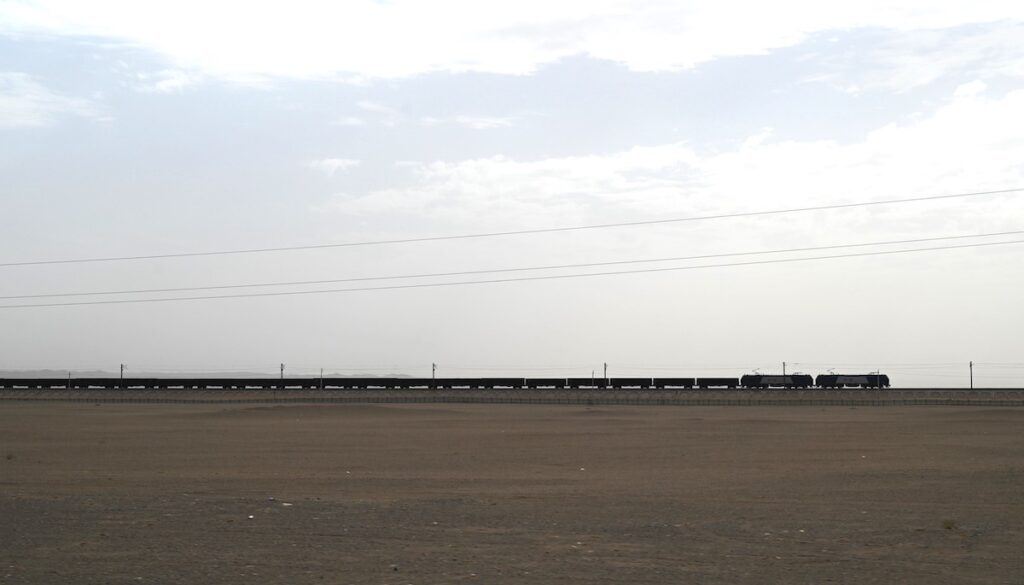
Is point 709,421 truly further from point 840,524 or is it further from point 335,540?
point 335,540

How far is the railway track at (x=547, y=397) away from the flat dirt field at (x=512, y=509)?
47.4m

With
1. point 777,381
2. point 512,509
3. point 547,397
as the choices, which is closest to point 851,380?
point 777,381

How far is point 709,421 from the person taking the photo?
190 ft

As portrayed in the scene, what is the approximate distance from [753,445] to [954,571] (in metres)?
24.6

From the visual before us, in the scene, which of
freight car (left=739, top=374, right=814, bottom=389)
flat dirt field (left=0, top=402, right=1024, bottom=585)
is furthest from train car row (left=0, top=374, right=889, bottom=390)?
flat dirt field (left=0, top=402, right=1024, bottom=585)

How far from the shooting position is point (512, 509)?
21.3 m

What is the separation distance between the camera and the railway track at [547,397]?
90312 mm

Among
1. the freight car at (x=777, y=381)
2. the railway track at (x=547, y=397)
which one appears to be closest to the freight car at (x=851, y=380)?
the freight car at (x=777, y=381)

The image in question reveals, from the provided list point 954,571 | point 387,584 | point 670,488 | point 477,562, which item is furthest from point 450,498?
point 954,571

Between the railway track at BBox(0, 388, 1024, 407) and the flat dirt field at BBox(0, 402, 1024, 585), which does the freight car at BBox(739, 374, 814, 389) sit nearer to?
the railway track at BBox(0, 388, 1024, 407)

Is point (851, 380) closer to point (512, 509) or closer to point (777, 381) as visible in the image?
point (777, 381)

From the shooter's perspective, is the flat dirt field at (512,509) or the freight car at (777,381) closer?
the flat dirt field at (512,509)

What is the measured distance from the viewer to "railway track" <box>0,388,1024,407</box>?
9031 cm

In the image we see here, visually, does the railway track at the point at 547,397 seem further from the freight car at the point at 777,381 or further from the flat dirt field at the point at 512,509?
the flat dirt field at the point at 512,509
